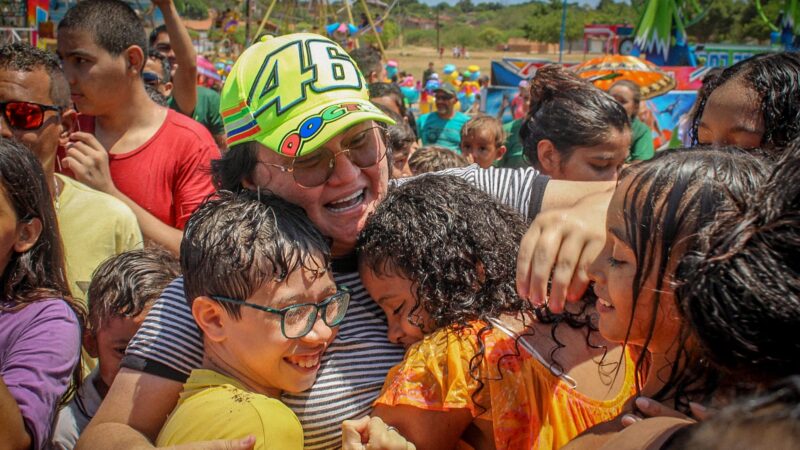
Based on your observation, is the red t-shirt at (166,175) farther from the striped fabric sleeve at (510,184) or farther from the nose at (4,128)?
the striped fabric sleeve at (510,184)

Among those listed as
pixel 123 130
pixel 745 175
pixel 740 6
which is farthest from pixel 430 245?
pixel 740 6

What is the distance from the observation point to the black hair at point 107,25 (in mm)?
3621

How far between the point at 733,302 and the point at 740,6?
51.2 meters

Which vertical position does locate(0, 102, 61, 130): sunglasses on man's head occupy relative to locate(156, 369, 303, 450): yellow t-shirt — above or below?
above

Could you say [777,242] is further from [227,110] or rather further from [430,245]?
[227,110]

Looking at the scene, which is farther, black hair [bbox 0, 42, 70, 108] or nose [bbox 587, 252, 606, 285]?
black hair [bbox 0, 42, 70, 108]

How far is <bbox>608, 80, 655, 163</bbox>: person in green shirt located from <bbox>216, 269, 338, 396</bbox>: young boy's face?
411cm

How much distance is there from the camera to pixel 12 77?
297 centimetres

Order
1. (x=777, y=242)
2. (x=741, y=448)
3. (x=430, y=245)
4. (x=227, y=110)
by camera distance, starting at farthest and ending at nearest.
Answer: (x=227, y=110) → (x=430, y=245) → (x=777, y=242) → (x=741, y=448)

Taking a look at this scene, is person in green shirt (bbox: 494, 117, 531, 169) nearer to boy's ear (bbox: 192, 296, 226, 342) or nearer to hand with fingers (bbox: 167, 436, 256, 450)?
boy's ear (bbox: 192, 296, 226, 342)

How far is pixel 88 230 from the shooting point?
2781 mm

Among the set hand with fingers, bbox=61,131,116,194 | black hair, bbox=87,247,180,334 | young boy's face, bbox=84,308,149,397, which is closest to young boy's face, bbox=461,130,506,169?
hand with fingers, bbox=61,131,116,194

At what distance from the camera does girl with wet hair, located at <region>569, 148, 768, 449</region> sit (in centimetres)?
126

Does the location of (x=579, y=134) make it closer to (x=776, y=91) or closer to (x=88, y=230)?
(x=776, y=91)
